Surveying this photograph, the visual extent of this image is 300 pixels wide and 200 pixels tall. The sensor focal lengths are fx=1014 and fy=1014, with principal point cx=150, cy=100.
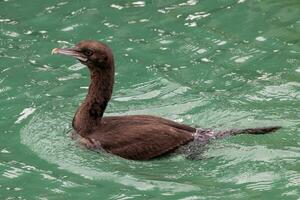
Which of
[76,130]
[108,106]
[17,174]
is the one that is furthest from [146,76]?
[17,174]

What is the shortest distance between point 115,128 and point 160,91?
1671mm

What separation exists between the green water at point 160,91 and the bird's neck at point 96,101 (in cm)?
26

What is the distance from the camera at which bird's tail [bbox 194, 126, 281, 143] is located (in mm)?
9984

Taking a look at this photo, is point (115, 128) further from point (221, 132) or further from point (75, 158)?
point (221, 132)

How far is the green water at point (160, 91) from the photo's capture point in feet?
30.9

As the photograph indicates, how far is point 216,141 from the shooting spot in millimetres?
10180

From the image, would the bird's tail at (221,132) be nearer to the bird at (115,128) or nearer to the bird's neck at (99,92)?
the bird at (115,128)

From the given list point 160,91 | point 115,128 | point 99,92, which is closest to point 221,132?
point 115,128

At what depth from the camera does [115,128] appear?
9945 mm

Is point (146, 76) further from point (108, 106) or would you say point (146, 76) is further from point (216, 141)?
point (216, 141)

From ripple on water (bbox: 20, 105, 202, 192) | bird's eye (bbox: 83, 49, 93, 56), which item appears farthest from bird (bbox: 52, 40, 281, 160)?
ripple on water (bbox: 20, 105, 202, 192)

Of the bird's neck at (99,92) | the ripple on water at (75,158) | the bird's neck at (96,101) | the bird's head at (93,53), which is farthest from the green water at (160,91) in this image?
the bird's head at (93,53)

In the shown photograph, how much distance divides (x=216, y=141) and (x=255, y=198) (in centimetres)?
130

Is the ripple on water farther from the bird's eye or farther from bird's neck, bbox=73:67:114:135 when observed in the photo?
the bird's eye
